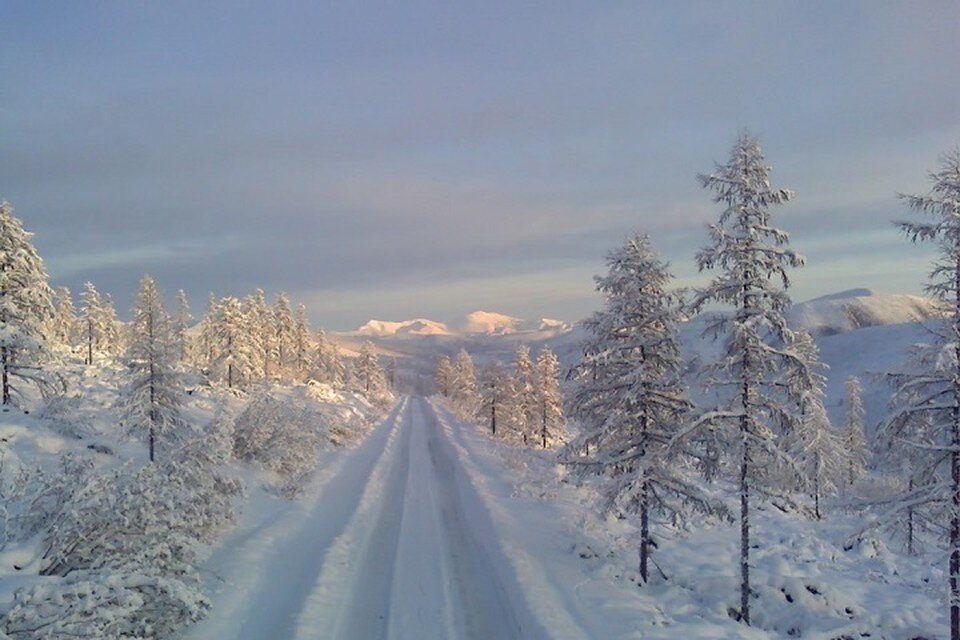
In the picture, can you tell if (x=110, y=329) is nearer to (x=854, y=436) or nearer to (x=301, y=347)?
(x=301, y=347)

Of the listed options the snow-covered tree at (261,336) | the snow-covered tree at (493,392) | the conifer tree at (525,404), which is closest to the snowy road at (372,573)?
the conifer tree at (525,404)

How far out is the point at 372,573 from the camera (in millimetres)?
16391

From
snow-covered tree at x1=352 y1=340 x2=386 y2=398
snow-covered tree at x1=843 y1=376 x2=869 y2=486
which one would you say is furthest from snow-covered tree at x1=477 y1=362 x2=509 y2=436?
snow-covered tree at x1=352 y1=340 x2=386 y2=398

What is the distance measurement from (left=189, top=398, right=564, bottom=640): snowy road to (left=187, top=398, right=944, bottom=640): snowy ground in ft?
0.17

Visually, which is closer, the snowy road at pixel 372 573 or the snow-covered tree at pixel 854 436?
the snowy road at pixel 372 573

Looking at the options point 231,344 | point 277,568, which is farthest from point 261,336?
point 277,568

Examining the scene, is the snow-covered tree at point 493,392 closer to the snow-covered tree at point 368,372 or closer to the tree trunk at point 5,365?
the tree trunk at point 5,365

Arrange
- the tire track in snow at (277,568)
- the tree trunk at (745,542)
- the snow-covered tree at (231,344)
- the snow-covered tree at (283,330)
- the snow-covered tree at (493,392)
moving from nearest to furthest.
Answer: the tire track in snow at (277,568) → the tree trunk at (745,542) → the snow-covered tree at (231,344) → the snow-covered tree at (493,392) → the snow-covered tree at (283,330)

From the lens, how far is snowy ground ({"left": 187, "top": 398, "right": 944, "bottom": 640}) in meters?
13.6

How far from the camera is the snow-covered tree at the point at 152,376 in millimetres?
24359

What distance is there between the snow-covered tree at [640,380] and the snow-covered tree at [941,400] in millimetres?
5046

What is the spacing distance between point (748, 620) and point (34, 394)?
3500cm

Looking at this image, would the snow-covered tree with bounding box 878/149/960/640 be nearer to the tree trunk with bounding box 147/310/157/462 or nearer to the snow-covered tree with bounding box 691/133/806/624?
the snow-covered tree with bounding box 691/133/806/624

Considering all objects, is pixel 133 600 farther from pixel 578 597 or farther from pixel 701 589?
pixel 701 589
